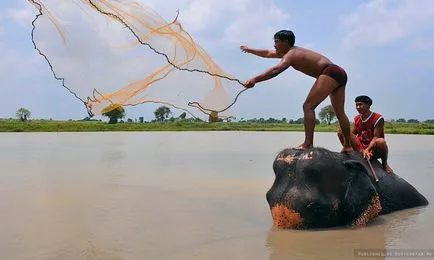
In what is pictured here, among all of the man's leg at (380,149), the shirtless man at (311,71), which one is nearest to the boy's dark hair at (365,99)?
the man's leg at (380,149)

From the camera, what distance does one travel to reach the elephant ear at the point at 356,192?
25.1 feet

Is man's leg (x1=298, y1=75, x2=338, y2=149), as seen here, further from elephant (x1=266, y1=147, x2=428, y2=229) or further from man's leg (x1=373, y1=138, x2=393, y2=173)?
man's leg (x1=373, y1=138, x2=393, y2=173)

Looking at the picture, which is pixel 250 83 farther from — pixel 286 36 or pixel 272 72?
pixel 286 36

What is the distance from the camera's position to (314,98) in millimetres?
7805

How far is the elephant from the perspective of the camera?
7480 mm

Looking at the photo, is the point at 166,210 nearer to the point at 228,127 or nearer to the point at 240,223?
the point at 240,223

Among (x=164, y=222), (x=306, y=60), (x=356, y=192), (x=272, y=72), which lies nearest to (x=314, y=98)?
(x=306, y=60)

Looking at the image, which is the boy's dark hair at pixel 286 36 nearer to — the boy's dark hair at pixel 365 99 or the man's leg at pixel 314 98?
the man's leg at pixel 314 98

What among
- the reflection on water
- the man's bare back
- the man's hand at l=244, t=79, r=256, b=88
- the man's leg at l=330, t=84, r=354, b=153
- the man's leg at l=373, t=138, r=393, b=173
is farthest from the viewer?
the man's leg at l=373, t=138, r=393, b=173

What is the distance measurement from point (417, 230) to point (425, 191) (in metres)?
4.26

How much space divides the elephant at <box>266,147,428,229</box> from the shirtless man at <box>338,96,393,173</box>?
1112 mm

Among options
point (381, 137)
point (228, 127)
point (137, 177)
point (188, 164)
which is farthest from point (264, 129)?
point (381, 137)

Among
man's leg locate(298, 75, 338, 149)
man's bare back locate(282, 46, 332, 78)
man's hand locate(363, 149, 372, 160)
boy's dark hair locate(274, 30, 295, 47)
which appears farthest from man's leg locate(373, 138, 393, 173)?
boy's dark hair locate(274, 30, 295, 47)

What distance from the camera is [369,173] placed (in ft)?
27.7
